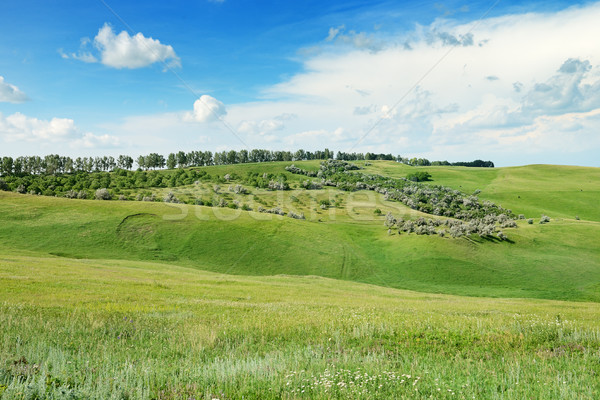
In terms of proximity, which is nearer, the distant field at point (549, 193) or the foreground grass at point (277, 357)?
the foreground grass at point (277, 357)

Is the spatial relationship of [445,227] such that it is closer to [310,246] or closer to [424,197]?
[310,246]

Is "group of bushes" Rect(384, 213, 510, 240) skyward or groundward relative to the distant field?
groundward

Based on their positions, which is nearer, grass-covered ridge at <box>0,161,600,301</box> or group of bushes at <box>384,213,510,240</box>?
grass-covered ridge at <box>0,161,600,301</box>

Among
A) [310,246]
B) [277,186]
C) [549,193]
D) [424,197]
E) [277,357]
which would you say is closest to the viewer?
[277,357]

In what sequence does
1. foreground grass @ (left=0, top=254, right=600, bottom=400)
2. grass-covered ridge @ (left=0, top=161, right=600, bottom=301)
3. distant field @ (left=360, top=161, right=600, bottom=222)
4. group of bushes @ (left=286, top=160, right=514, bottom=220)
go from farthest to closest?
1. distant field @ (left=360, top=161, right=600, bottom=222)
2. group of bushes @ (left=286, top=160, right=514, bottom=220)
3. grass-covered ridge @ (left=0, top=161, right=600, bottom=301)
4. foreground grass @ (left=0, top=254, right=600, bottom=400)

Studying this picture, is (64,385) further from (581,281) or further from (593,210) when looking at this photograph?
(593,210)

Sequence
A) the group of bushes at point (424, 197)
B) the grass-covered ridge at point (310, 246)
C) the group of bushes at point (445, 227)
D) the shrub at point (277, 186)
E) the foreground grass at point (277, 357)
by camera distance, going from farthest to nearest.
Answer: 1. the shrub at point (277, 186)
2. the group of bushes at point (424, 197)
3. the group of bushes at point (445, 227)
4. the grass-covered ridge at point (310, 246)
5. the foreground grass at point (277, 357)

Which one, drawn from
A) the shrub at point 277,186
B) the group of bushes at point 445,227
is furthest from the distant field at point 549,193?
the shrub at point 277,186

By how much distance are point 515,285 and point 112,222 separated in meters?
83.6

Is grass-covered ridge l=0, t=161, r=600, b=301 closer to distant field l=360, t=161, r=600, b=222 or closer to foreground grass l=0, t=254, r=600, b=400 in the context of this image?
distant field l=360, t=161, r=600, b=222

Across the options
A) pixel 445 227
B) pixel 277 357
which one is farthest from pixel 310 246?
pixel 277 357

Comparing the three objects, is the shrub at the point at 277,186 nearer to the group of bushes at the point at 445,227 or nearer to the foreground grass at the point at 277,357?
the group of bushes at the point at 445,227

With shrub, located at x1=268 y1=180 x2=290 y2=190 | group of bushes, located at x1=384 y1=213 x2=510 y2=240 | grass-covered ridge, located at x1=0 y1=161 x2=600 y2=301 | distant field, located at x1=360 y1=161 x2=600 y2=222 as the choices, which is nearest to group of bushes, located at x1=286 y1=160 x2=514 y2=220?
shrub, located at x1=268 y1=180 x2=290 y2=190

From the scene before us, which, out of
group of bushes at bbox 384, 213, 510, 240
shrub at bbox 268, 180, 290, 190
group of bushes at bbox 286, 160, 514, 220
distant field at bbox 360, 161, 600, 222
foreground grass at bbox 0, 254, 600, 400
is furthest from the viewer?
shrub at bbox 268, 180, 290, 190
